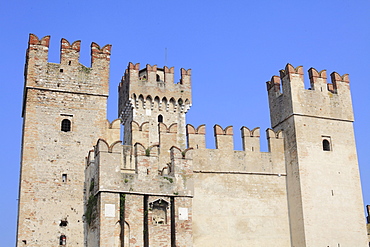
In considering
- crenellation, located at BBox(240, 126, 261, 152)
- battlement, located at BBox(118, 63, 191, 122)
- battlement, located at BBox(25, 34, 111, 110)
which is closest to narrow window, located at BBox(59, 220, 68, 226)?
battlement, located at BBox(25, 34, 111, 110)

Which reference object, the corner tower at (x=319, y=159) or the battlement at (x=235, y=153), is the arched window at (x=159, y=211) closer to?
the battlement at (x=235, y=153)

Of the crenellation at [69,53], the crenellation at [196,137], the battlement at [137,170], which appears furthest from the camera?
the crenellation at [196,137]

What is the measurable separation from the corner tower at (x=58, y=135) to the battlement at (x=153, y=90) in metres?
8.64

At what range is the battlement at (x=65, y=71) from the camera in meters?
21.9

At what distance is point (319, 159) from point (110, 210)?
31.2 ft

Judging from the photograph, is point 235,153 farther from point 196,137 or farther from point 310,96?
point 310,96

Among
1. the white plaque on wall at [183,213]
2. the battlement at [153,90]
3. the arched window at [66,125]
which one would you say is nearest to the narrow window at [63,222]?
the arched window at [66,125]

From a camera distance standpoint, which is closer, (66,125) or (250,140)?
(66,125)

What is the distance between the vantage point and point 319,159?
916 inches

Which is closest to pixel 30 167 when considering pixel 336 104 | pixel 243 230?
pixel 243 230

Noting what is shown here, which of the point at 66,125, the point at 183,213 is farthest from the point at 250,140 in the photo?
the point at 66,125

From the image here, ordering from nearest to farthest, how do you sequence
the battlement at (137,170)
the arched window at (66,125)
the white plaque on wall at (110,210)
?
the white plaque on wall at (110,210)
the battlement at (137,170)
the arched window at (66,125)

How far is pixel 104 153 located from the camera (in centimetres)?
1933

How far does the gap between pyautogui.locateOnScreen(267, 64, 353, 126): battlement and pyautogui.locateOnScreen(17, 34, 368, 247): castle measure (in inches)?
2.0
